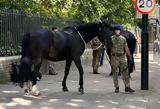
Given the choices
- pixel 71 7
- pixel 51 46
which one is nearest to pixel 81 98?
pixel 51 46

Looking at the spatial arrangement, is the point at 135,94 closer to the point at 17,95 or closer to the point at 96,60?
the point at 17,95

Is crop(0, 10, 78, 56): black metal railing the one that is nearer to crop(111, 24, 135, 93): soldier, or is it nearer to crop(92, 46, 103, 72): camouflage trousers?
crop(92, 46, 103, 72): camouflage trousers

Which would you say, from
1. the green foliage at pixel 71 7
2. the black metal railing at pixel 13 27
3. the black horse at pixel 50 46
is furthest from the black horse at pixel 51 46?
the green foliage at pixel 71 7

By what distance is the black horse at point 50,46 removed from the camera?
11062 millimetres

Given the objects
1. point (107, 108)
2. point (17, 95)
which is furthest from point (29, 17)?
point (107, 108)

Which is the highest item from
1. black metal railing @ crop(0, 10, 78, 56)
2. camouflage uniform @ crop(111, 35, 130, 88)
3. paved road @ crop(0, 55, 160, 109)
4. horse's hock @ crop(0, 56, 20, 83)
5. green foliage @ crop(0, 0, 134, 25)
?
green foliage @ crop(0, 0, 134, 25)

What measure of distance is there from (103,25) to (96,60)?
254 inches

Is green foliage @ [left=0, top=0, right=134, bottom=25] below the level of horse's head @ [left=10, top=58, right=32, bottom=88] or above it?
above

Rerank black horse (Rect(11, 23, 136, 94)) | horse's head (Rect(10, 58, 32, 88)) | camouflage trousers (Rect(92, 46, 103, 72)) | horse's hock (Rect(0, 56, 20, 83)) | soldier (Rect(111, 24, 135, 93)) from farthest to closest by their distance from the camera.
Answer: camouflage trousers (Rect(92, 46, 103, 72)) < horse's hock (Rect(0, 56, 20, 83)) < soldier (Rect(111, 24, 135, 93)) < black horse (Rect(11, 23, 136, 94)) < horse's head (Rect(10, 58, 32, 88))

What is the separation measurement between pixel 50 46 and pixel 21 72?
1.05 metres

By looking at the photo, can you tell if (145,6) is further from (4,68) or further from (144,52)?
(4,68)

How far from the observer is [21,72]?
10.9 m

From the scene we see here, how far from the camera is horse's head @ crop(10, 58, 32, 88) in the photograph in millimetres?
10914

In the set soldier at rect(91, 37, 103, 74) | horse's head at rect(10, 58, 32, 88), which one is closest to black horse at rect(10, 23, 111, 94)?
horse's head at rect(10, 58, 32, 88)
